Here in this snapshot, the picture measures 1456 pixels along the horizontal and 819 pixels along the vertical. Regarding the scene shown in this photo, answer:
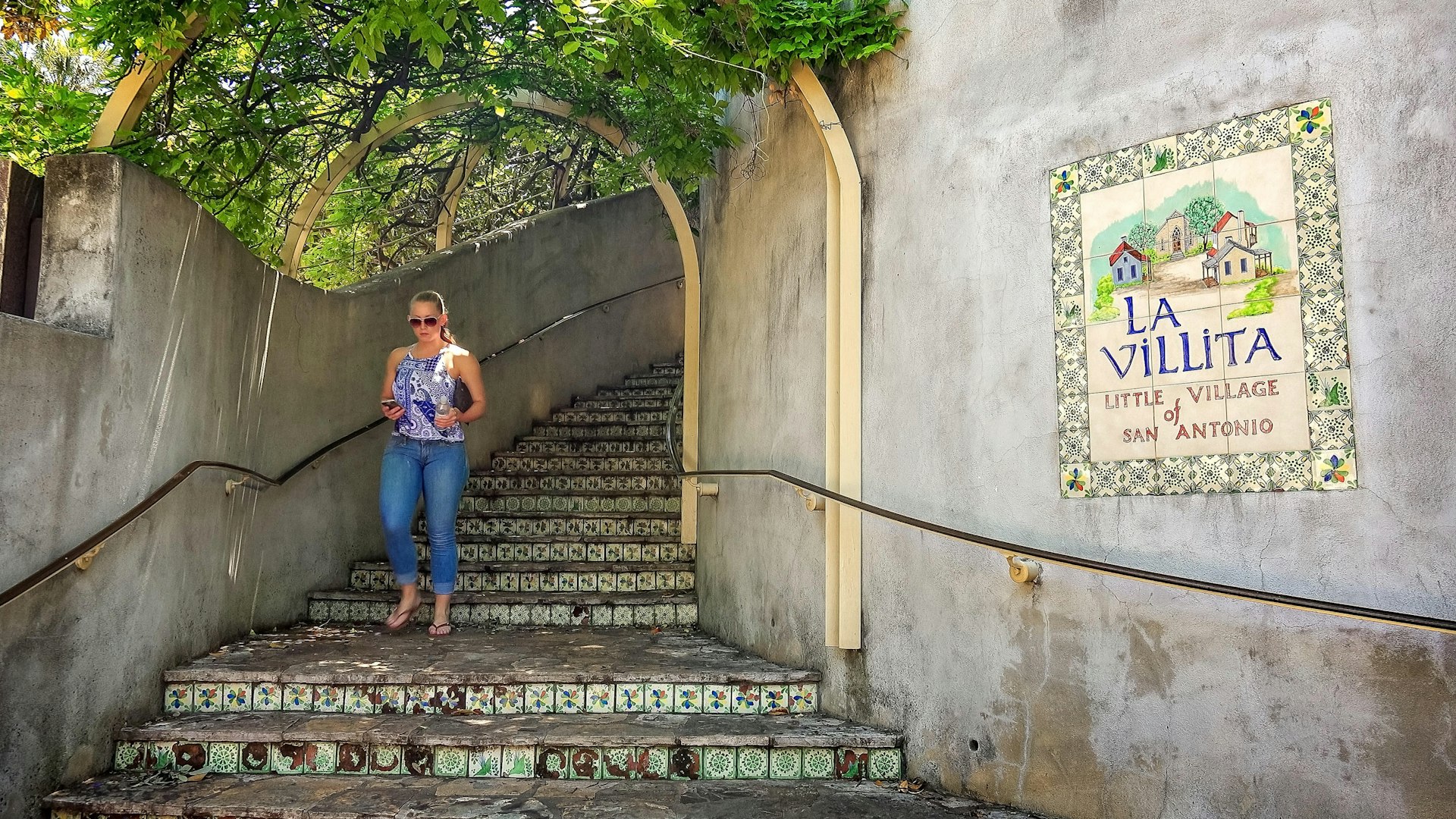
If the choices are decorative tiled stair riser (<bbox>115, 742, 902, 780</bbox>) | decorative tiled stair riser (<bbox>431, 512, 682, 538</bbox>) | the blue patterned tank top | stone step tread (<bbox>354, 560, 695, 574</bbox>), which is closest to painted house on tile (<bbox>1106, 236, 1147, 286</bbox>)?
decorative tiled stair riser (<bbox>115, 742, 902, 780</bbox>)

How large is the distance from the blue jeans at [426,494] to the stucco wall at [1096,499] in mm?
1629

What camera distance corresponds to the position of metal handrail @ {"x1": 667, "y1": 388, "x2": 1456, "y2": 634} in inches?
95.7

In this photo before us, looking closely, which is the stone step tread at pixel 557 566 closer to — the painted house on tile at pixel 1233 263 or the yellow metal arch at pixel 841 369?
the yellow metal arch at pixel 841 369

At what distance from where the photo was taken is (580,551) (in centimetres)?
661

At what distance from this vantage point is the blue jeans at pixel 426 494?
16.8 ft

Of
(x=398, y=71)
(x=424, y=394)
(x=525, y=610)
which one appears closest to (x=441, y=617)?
(x=525, y=610)

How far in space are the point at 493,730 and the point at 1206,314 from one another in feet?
9.29

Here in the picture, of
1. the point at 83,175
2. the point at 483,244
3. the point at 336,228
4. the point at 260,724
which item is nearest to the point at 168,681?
the point at 260,724

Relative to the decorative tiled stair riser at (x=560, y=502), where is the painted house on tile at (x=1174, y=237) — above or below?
above

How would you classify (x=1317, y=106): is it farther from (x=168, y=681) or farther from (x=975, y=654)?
(x=168, y=681)

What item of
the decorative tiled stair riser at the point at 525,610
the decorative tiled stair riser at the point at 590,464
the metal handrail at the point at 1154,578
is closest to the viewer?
the metal handrail at the point at 1154,578

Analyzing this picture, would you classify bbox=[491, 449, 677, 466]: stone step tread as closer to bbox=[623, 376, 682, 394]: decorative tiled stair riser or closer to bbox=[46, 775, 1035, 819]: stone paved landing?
bbox=[623, 376, 682, 394]: decorative tiled stair riser

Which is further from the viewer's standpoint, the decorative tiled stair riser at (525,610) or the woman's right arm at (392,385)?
the decorative tiled stair riser at (525,610)

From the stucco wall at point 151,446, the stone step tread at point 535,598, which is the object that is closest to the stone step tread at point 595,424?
the stucco wall at point 151,446
